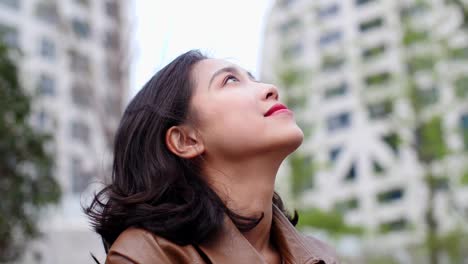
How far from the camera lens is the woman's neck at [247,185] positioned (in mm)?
1607

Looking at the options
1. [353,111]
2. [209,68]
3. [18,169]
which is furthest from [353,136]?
[209,68]

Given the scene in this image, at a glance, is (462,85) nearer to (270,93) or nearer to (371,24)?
(270,93)

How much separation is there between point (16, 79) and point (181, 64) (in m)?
5.19

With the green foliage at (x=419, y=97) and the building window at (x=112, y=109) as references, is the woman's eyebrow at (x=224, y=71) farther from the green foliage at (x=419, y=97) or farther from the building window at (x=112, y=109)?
the building window at (x=112, y=109)

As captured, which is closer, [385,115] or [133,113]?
[133,113]

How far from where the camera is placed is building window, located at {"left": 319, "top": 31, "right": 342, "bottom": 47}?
90.2 ft

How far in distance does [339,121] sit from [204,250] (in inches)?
1082

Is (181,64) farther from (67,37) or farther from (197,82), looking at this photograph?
(67,37)

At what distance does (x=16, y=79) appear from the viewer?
653 cm

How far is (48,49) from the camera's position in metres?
28.1

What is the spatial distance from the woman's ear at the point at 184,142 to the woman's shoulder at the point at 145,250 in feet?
0.81

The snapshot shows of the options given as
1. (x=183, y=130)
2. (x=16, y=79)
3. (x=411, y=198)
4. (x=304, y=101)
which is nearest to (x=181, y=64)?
(x=183, y=130)

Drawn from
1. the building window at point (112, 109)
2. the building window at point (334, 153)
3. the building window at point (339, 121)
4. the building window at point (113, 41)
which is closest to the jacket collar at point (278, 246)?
the building window at point (113, 41)

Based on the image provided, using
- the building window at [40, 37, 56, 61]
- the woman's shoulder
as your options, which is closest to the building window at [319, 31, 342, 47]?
the building window at [40, 37, 56, 61]
